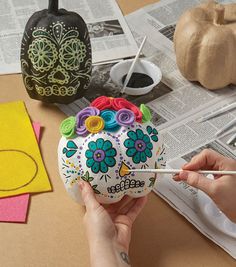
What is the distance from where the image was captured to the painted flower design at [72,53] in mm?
879

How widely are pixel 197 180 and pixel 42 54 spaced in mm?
336

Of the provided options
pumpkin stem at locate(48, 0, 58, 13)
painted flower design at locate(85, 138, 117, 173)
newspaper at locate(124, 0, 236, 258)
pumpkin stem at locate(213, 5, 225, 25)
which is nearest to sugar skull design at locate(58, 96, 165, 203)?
painted flower design at locate(85, 138, 117, 173)

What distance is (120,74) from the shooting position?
102cm

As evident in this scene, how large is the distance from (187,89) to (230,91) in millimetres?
83

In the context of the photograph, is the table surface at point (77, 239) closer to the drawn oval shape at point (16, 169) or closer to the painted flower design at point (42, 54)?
the drawn oval shape at point (16, 169)

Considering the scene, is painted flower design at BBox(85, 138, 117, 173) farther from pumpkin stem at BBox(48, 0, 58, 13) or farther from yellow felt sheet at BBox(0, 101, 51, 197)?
pumpkin stem at BBox(48, 0, 58, 13)

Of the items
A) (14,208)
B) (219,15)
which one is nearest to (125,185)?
(14,208)

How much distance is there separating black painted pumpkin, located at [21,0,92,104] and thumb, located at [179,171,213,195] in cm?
29

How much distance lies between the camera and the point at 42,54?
881 millimetres

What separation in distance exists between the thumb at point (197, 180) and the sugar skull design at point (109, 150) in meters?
0.04

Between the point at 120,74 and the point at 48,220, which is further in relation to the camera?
the point at 120,74

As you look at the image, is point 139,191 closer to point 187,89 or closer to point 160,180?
point 160,180

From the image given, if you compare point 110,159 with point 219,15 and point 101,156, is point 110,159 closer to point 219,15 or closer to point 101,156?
point 101,156

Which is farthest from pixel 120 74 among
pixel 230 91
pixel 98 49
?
pixel 230 91
